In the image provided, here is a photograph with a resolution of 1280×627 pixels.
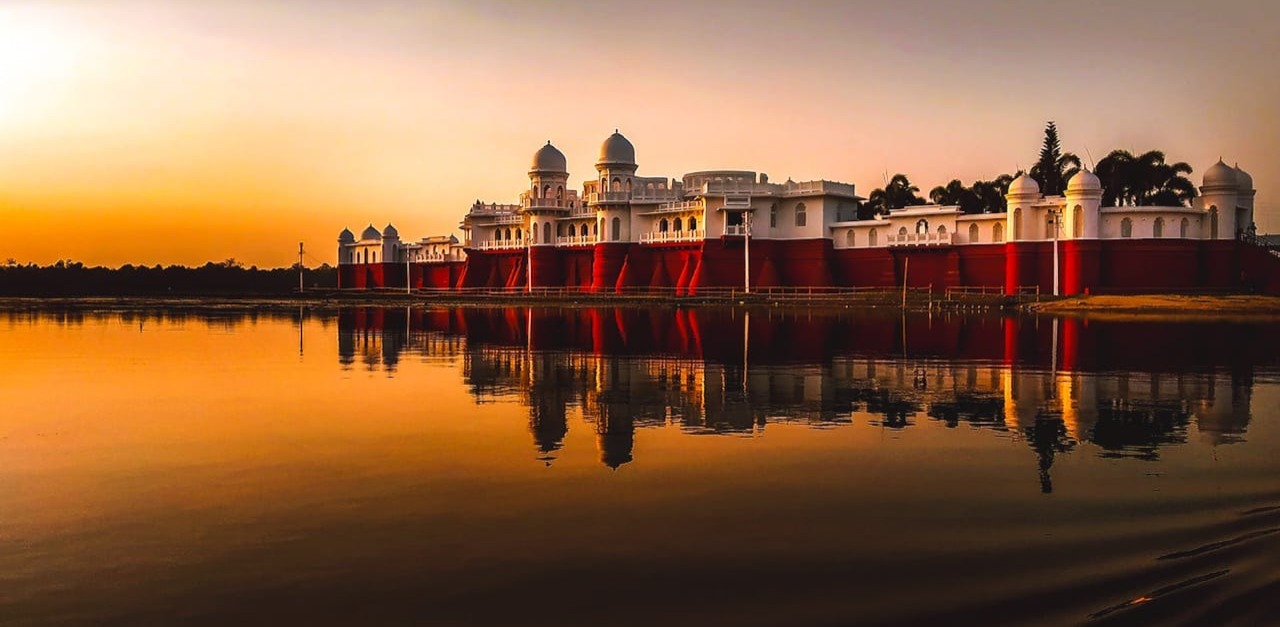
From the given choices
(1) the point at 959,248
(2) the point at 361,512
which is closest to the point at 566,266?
(1) the point at 959,248

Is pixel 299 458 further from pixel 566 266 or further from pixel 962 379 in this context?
pixel 566 266

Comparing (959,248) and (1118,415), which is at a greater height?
(959,248)

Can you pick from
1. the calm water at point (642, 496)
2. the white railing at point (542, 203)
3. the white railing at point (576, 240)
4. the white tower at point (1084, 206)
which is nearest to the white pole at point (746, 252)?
the white railing at point (576, 240)

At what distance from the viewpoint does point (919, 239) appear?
65750mm

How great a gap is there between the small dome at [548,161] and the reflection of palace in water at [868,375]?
4719 centimetres

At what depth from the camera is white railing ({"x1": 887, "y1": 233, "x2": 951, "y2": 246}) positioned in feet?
212

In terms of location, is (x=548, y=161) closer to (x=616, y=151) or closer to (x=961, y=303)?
(x=616, y=151)

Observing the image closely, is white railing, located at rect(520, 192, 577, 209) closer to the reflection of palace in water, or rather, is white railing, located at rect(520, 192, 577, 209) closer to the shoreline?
the shoreline

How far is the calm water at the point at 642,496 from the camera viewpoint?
7.16m

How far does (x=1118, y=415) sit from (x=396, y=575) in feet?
40.9

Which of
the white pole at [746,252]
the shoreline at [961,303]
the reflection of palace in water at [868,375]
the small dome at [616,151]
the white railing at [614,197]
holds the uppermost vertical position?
the small dome at [616,151]

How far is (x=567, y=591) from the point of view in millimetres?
7305

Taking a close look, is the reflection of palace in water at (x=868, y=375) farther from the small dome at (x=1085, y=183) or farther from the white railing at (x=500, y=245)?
the white railing at (x=500, y=245)

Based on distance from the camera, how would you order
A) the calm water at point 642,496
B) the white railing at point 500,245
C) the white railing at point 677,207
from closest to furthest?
the calm water at point 642,496 → the white railing at point 677,207 → the white railing at point 500,245
